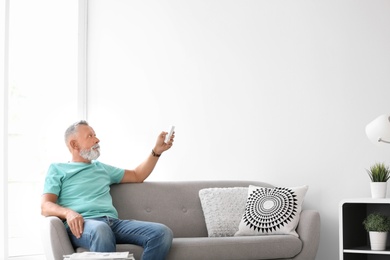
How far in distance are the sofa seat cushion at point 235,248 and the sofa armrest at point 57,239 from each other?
11.3 inches

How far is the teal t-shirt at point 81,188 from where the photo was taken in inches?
175

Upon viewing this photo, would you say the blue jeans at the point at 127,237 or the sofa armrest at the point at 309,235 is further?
the sofa armrest at the point at 309,235

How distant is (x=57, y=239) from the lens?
4062 millimetres

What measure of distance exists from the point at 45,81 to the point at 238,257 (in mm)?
2187

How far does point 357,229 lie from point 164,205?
1222mm

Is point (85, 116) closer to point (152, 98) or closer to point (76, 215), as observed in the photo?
point (152, 98)

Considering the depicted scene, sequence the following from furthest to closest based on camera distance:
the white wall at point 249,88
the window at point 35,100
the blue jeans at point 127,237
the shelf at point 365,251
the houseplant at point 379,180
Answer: the window at point 35,100 → the white wall at point 249,88 → the houseplant at point 379,180 → the shelf at point 365,251 → the blue jeans at point 127,237

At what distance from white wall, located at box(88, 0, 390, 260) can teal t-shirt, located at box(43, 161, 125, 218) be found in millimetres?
989

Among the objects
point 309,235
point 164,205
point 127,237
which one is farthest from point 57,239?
point 309,235

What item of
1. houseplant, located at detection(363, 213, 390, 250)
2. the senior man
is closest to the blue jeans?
the senior man

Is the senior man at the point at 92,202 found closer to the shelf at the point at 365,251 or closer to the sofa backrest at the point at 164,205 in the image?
the sofa backrest at the point at 164,205

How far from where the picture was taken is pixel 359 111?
5.00 meters

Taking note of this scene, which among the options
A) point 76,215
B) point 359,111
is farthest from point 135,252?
point 359,111

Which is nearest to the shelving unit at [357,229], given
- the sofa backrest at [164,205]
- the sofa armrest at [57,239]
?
the sofa backrest at [164,205]
